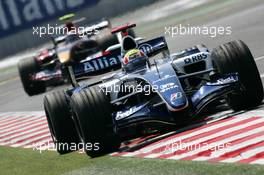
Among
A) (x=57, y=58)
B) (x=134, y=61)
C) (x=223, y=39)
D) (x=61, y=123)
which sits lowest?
(x=223, y=39)

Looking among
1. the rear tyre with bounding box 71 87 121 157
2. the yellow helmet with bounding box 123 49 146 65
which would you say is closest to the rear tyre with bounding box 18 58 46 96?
the yellow helmet with bounding box 123 49 146 65

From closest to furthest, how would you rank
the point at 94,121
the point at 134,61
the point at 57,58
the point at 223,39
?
1. the point at 94,121
2. the point at 134,61
3. the point at 57,58
4. the point at 223,39

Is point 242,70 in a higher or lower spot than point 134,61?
lower

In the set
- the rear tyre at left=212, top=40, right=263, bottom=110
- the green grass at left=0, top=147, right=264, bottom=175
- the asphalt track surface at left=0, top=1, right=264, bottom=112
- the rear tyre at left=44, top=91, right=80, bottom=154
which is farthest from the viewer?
the asphalt track surface at left=0, top=1, right=264, bottom=112

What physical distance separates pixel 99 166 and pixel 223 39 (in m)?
14.4

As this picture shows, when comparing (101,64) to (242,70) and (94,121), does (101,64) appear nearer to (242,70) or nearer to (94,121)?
(94,121)

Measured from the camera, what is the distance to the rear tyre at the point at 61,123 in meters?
11.5

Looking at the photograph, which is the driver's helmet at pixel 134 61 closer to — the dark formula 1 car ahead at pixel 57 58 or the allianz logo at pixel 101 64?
the allianz logo at pixel 101 64

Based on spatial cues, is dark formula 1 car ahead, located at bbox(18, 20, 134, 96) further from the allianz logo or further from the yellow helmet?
the yellow helmet

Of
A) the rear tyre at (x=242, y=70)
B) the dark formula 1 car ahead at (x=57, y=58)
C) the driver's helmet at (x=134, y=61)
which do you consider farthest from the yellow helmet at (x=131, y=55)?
the dark formula 1 car ahead at (x=57, y=58)

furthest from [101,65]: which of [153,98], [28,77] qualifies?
[28,77]

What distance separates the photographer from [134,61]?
40.1ft

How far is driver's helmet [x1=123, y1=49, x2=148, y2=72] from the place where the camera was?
1223 cm

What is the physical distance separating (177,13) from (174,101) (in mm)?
27071
